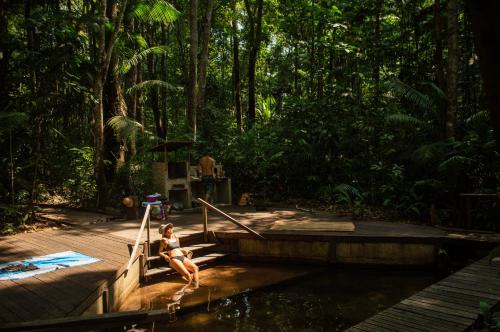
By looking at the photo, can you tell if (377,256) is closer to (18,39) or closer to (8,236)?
(8,236)

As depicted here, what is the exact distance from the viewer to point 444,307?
5305mm

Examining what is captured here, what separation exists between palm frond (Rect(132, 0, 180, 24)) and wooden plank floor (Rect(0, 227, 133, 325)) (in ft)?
23.7

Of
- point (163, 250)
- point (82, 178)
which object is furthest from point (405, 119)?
point (82, 178)

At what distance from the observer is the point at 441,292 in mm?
5891

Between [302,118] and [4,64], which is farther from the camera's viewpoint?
[302,118]

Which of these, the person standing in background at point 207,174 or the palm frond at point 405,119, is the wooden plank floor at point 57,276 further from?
the palm frond at point 405,119

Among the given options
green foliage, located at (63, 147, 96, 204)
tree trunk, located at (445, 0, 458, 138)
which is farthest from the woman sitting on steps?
tree trunk, located at (445, 0, 458, 138)

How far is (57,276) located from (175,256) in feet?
7.27

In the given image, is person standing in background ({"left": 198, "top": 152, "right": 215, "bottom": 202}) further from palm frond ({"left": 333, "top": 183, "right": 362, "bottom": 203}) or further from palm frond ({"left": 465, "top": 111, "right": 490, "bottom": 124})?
palm frond ({"left": 465, "top": 111, "right": 490, "bottom": 124})

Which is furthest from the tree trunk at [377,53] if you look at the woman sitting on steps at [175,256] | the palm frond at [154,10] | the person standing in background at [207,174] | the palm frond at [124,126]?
the woman sitting on steps at [175,256]

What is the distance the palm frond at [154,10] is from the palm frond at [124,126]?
3.47m

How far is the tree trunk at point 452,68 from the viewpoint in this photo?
34.5 ft

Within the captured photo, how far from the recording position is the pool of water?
621cm

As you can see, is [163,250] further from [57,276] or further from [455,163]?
[455,163]
